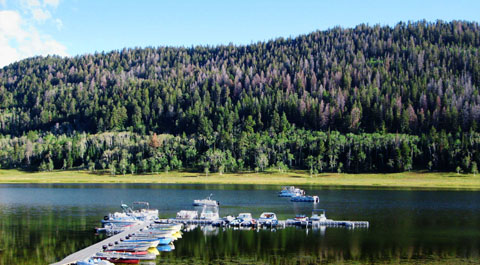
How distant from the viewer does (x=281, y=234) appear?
75.3 meters

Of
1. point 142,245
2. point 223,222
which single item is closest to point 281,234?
point 223,222

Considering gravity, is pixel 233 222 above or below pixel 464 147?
below

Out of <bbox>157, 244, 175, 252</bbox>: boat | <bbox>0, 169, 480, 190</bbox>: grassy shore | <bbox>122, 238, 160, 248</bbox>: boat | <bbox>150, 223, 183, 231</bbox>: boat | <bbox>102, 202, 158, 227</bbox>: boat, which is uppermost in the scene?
<bbox>0, 169, 480, 190</bbox>: grassy shore

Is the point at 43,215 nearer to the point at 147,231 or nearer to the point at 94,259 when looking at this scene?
the point at 147,231

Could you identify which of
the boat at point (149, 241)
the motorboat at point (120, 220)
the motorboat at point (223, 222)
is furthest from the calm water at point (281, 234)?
the motorboat at point (223, 222)

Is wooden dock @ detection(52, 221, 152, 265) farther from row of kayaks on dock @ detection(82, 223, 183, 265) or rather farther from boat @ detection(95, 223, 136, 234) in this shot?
boat @ detection(95, 223, 136, 234)

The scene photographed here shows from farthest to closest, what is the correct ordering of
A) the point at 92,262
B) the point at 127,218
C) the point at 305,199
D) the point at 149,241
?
the point at 305,199, the point at 127,218, the point at 149,241, the point at 92,262

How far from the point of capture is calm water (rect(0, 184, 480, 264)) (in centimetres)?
5966

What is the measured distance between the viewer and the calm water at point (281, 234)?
59.7 metres

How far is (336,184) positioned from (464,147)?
5268 centimetres

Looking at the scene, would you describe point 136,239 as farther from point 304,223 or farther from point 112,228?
point 304,223

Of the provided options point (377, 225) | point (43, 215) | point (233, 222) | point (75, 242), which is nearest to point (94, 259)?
point (75, 242)

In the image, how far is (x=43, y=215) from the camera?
9225cm

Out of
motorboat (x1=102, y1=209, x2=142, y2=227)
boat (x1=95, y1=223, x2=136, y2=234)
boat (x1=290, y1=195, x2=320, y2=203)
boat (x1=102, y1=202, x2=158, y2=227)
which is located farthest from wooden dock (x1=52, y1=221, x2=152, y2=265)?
boat (x1=290, y1=195, x2=320, y2=203)
